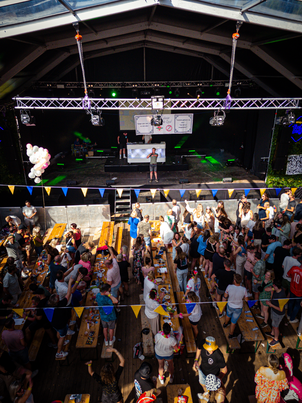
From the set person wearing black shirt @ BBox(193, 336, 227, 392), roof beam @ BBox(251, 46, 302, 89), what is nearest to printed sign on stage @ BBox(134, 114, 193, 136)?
roof beam @ BBox(251, 46, 302, 89)

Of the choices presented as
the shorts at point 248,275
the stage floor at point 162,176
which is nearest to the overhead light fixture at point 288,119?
the stage floor at point 162,176

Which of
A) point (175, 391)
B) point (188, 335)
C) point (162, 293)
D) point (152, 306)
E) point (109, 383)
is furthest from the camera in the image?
point (188, 335)

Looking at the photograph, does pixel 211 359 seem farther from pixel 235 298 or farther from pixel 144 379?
pixel 235 298

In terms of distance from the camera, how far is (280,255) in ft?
18.8

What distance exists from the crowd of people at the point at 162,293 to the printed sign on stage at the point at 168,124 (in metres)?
7.10

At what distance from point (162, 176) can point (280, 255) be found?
25.3 feet

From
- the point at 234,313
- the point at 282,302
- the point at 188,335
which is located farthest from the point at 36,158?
the point at 282,302

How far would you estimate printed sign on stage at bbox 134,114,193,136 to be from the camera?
13703 mm

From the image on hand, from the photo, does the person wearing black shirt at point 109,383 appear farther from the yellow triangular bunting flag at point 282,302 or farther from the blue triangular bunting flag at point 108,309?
the yellow triangular bunting flag at point 282,302

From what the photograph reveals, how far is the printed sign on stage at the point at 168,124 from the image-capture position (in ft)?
45.0

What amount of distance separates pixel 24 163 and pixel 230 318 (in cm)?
962

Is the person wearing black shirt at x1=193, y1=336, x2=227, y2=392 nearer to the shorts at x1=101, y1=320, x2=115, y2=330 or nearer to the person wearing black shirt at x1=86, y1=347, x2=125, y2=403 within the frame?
the person wearing black shirt at x1=86, y1=347, x2=125, y2=403

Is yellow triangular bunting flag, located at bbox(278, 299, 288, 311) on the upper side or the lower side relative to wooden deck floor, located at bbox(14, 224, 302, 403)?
upper

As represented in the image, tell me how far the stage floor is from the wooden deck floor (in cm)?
673
